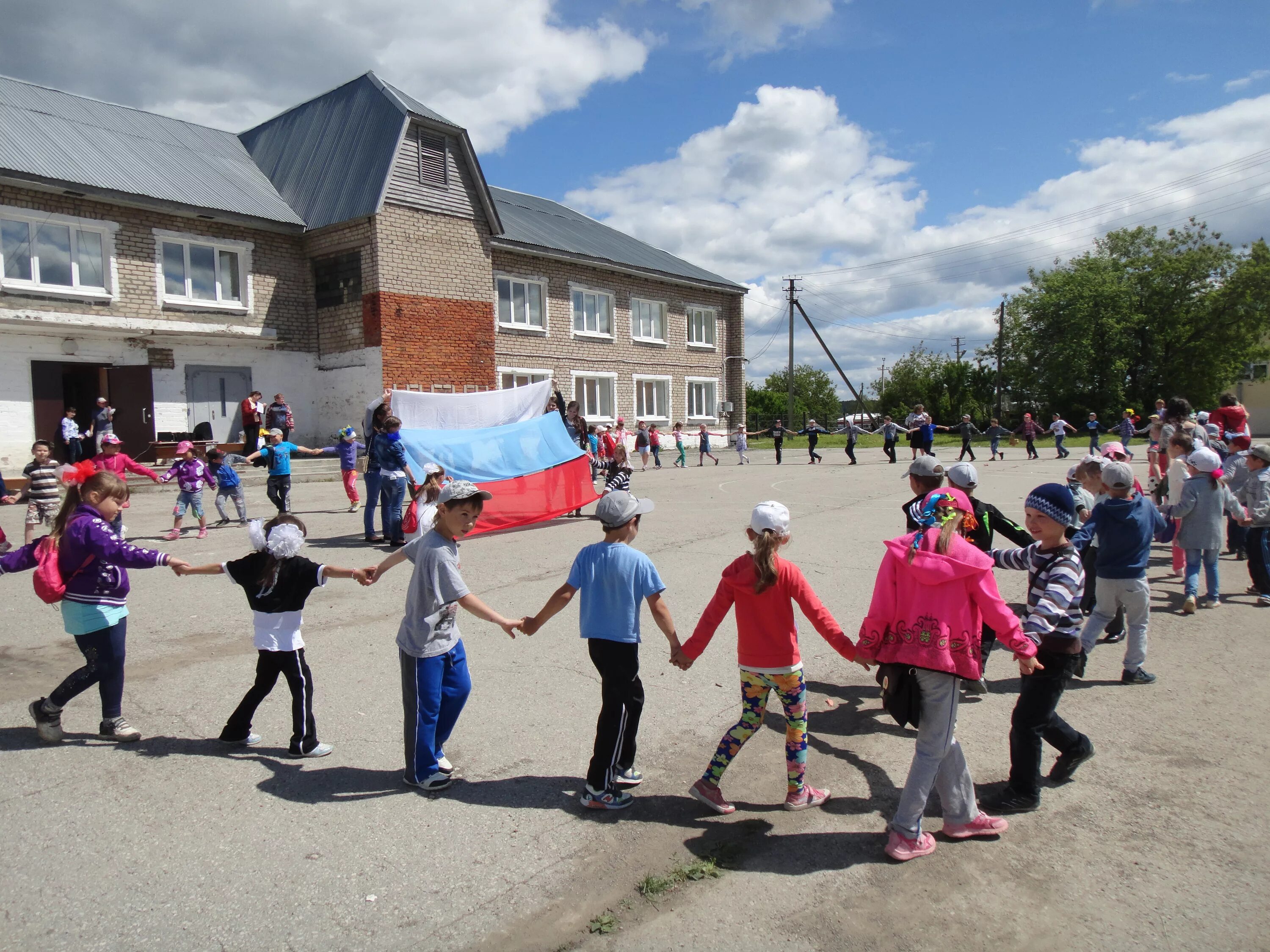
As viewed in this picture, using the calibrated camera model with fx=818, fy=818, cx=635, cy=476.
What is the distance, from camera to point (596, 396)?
3225cm

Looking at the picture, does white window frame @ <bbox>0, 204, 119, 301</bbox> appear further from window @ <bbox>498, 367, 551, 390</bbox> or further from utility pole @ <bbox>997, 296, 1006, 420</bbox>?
utility pole @ <bbox>997, 296, 1006, 420</bbox>

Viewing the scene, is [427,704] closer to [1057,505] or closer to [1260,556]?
[1057,505]

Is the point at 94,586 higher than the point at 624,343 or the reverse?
the reverse

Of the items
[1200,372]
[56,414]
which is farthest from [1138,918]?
[1200,372]

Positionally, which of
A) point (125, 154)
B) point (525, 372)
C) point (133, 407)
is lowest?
point (133, 407)

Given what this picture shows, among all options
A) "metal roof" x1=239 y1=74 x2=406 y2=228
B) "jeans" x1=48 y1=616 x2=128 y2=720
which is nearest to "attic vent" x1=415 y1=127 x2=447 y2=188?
"metal roof" x1=239 y1=74 x2=406 y2=228

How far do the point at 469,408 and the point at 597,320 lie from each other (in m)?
19.2

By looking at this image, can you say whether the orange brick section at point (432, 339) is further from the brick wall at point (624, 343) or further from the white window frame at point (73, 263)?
the white window frame at point (73, 263)

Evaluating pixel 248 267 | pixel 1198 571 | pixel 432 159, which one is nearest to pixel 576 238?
pixel 432 159

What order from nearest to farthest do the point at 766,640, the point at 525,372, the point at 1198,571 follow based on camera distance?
the point at 766,640, the point at 1198,571, the point at 525,372

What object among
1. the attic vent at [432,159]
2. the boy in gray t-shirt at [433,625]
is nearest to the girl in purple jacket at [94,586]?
the boy in gray t-shirt at [433,625]

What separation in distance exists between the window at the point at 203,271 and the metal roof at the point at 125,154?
3.26ft

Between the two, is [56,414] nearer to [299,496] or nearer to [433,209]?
[299,496]

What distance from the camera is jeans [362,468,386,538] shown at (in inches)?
422
